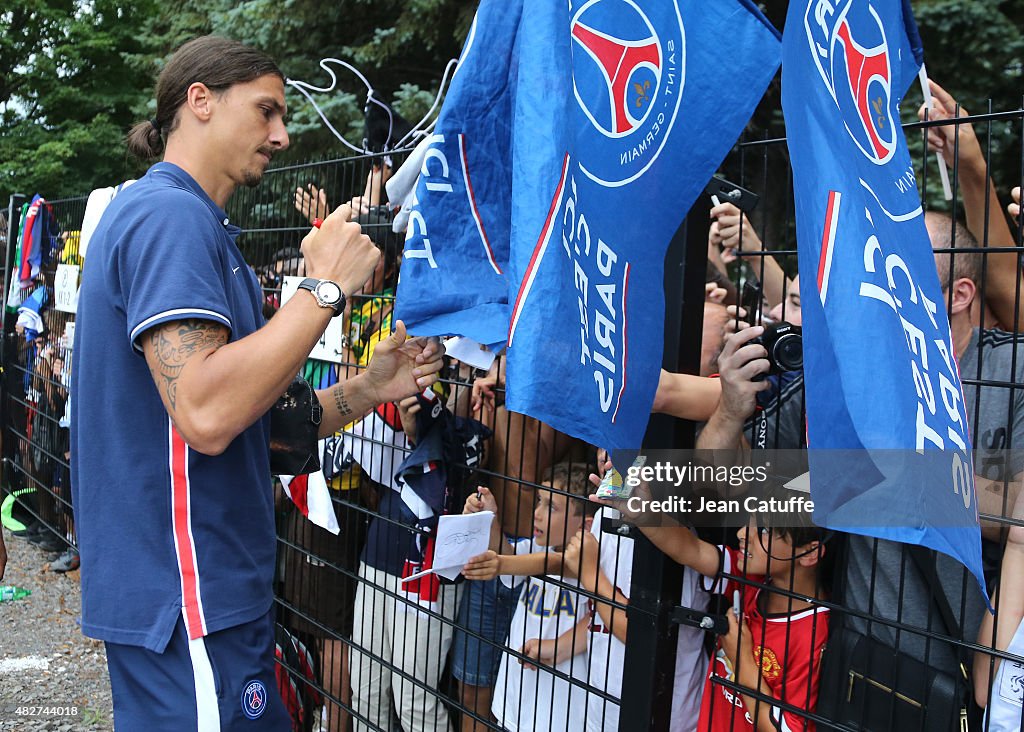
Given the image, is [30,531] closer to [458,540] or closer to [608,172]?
[458,540]

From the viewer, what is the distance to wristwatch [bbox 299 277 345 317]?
1.97 metres

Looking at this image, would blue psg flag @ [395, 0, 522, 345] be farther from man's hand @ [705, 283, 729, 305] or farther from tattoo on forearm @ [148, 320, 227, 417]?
man's hand @ [705, 283, 729, 305]

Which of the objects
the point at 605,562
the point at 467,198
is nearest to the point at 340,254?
the point at 467,198

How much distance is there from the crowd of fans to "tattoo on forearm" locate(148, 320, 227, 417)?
104cm

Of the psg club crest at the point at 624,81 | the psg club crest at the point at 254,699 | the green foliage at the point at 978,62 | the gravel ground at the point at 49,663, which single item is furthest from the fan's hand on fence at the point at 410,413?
the green foliage at the point at 978,62

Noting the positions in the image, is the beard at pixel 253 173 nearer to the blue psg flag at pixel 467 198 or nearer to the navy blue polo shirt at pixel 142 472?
the navy blue polo shirt at pixel 142 472


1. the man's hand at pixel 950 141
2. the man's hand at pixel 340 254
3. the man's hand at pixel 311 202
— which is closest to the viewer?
the man's hand at pixel 340 254

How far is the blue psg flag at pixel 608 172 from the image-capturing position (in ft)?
5.16

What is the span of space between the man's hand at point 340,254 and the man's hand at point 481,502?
1.04 meters

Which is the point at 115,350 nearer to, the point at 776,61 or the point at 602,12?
the point at 602,12

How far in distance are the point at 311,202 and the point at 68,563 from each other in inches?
157

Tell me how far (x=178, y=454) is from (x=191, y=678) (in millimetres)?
477

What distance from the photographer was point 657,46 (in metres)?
1.87

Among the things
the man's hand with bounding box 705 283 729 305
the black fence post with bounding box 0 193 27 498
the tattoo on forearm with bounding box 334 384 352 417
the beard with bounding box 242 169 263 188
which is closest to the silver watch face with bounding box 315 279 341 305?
the beard with bounding box 242 169 263 188
